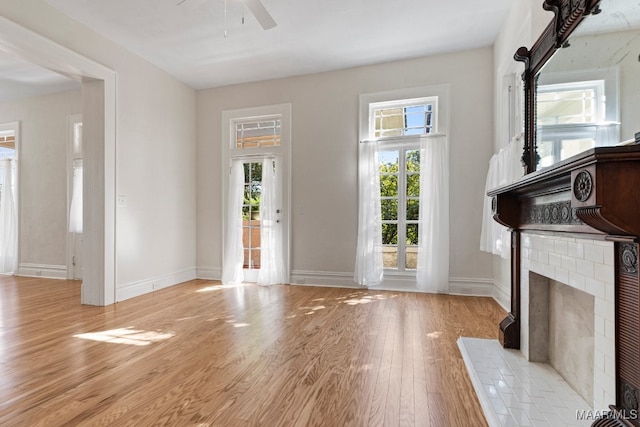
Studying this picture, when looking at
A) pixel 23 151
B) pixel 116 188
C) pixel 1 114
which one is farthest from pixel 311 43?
pixel 1 114

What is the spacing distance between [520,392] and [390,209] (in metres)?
2.90

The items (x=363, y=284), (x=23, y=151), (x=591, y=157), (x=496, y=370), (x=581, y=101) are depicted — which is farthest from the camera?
(x=23, y=151)

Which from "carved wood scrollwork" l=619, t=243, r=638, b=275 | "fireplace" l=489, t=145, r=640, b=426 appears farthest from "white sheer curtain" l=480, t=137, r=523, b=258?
"carved wood scrollwork" l=619, t=243, r=638, b=275

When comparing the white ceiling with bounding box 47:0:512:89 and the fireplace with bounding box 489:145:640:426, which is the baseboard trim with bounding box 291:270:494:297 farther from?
the white ceiling with bounding box 47:0:512:89

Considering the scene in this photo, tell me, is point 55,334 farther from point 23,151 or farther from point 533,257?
point 23,151

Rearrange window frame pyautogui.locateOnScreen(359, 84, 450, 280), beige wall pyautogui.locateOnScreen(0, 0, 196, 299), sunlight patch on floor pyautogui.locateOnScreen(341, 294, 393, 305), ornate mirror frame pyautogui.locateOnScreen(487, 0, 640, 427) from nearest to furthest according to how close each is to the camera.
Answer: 1. ornate mirror frame pyautogui.locateOnScreen(487, 0, 640, 427)
2. beige wall pyautogui.locateOnScreen(0, 0, 196, 299)
3. sunlight patch on floor pyautogui.locateOnScreen(341, 294, 393, 305)
4. window frame pyautogui.locateOnScreen(359, 84, 450, 280)

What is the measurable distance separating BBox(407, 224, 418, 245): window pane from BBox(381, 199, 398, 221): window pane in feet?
0.80

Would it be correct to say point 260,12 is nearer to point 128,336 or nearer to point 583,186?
point 583,186

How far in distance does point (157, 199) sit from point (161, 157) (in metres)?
0.62

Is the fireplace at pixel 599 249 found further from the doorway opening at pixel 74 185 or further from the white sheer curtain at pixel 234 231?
the doorway opening at pixel 74 185

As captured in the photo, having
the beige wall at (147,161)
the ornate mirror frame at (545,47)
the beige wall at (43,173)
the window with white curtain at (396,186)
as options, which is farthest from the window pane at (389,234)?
the beige wall at (43,173)

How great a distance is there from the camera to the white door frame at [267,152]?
15.4ft

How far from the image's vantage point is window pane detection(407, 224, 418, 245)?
4.29 metres

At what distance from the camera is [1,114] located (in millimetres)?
5531
